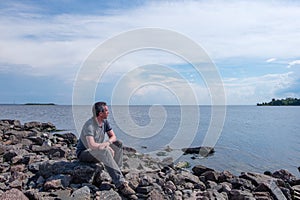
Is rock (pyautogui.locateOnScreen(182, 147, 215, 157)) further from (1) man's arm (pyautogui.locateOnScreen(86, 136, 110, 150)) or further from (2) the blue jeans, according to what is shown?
(1) man's arm (pyautogui.locateOnScreen(86, 136, 110, 150))

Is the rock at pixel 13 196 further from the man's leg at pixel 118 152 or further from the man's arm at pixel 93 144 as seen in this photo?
the man's leg at pixel 118 152

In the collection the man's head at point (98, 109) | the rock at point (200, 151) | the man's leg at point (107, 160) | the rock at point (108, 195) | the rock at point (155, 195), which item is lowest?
the rock at point (200, 151)

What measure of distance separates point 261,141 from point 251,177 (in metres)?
17.9

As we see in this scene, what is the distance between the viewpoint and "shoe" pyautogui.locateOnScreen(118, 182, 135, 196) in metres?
7.19

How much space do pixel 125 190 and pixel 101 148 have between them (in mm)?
1031

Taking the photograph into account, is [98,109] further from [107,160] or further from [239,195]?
[239,195]

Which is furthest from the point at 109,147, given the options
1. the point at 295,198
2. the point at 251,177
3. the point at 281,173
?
the point at 281,173

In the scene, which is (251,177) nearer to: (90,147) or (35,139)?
(90,147)

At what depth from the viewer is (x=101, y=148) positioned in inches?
297

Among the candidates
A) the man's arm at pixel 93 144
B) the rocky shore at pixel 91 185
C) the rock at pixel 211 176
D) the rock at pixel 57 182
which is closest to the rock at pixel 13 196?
the rocky shore at pixel 91 185

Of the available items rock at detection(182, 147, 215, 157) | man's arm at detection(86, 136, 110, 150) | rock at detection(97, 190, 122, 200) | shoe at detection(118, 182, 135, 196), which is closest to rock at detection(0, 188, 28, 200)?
rock at detection(97, 190, 122, 200)

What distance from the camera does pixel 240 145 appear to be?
24750mm

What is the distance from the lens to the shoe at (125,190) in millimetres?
7188

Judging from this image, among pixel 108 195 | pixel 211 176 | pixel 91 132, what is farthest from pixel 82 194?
pixel 211 176
